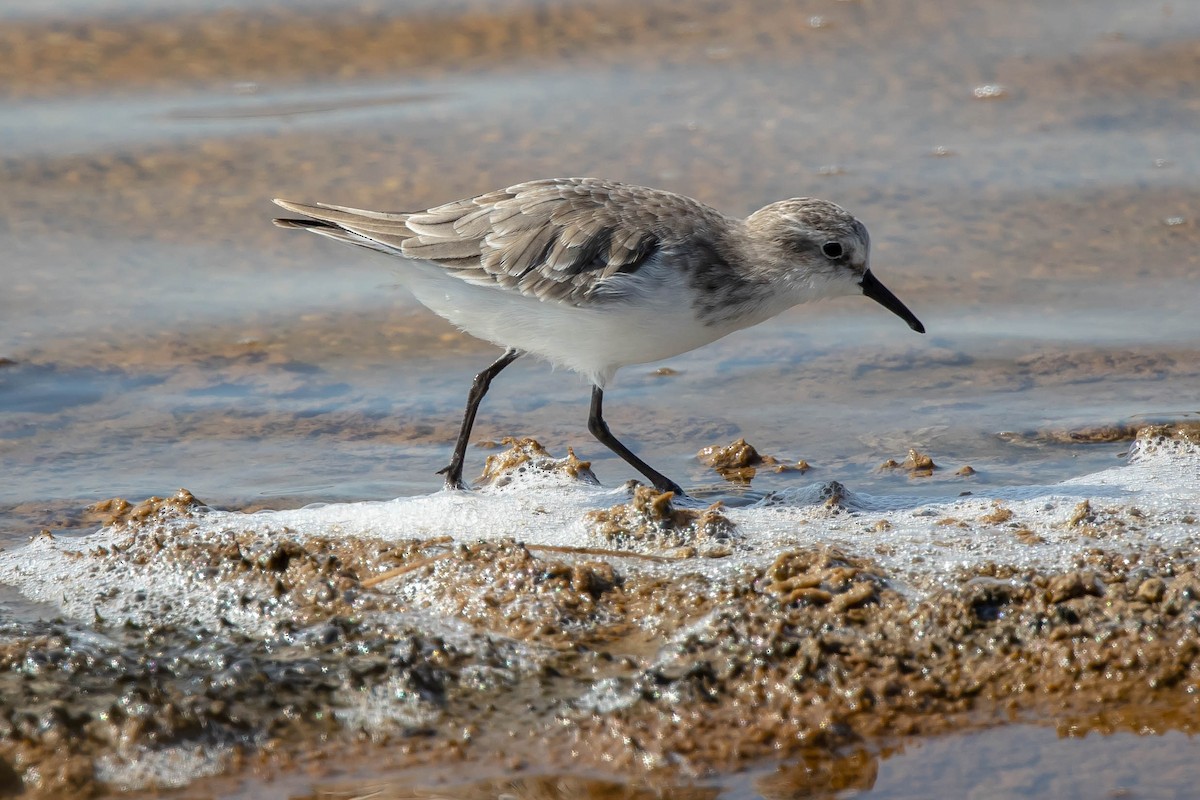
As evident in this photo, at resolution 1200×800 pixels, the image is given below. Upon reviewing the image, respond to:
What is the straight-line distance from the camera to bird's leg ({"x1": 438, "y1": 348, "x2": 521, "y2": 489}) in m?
5.81

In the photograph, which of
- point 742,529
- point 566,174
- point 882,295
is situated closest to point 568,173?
point 566,174

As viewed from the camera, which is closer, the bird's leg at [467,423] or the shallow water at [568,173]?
the bird's leg at [467,423]

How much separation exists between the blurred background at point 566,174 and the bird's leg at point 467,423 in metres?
0.21

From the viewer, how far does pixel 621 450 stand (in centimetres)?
581

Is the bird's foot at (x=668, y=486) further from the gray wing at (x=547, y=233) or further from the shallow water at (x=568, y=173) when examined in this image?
the gray wing at (x=547, y=233)

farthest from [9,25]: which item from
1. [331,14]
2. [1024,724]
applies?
[1024,724]

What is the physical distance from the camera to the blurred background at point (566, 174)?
Answer: 6383 millimetres

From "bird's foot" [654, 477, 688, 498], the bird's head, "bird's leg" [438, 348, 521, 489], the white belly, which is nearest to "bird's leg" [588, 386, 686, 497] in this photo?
"bird's foot" [654, 477, 688, 498]

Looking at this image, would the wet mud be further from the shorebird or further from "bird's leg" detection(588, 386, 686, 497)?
the shorebird

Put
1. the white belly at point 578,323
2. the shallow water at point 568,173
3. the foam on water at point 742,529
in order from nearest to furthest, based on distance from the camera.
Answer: the foam on water at point 742,529, the white belly at point 578,323, the shallow water at point 568,173

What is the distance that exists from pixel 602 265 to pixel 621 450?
806mm

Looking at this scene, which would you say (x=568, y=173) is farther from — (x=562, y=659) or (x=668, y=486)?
(x=562, y=659)

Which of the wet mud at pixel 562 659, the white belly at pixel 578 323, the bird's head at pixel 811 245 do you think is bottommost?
the wet mud at pixel 562 659

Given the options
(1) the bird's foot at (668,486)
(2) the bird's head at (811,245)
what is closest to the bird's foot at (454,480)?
(1) the bird's foot at (668,486)
